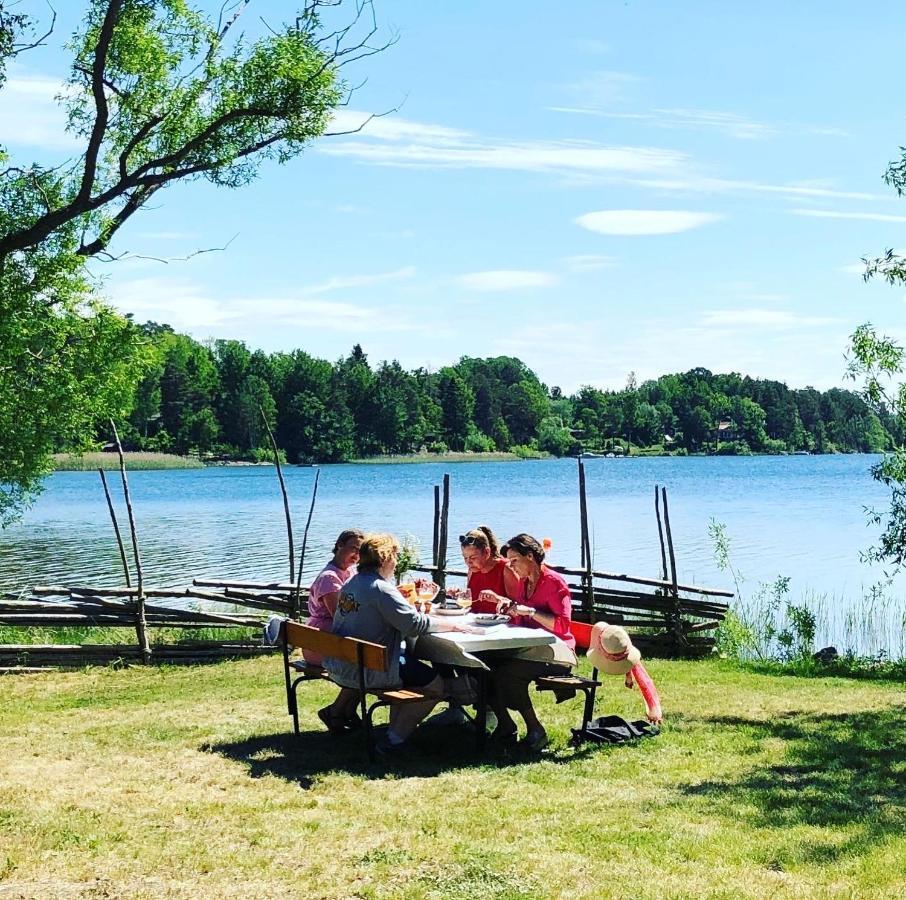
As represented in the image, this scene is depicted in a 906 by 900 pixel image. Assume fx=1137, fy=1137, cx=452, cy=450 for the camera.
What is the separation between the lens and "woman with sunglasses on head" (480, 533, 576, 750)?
7.18 metres

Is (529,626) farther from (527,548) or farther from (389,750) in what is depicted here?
(389,750)

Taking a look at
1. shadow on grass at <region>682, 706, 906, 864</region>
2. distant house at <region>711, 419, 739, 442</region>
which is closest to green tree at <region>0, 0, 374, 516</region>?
shadow on grass at <region>682, 706, 906, 864</region>

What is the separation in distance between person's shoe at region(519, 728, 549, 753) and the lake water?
13.8m

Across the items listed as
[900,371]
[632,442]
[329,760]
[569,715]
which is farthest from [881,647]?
[632,442]

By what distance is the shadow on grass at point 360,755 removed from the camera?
6551 millimetres

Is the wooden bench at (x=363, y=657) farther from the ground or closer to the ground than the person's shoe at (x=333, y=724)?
farther from the ground

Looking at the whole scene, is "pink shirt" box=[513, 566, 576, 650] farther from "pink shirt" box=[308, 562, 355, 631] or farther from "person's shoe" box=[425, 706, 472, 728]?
"pink shirt" box=[308, 562, 355, 631]

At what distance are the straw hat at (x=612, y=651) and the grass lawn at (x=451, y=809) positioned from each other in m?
0.53

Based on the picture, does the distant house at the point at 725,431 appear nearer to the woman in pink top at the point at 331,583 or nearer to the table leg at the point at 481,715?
the woman in pink top at the point at 331,583

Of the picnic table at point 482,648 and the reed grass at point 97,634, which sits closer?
the picnic table at point 482,648

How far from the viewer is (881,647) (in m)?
15.4

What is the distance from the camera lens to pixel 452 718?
773 centimetres

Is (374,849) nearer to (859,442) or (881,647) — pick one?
(881,647)

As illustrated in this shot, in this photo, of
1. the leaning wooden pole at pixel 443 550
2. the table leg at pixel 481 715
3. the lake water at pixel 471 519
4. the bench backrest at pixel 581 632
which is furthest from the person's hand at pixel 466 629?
the lake water at pixel 471 519
